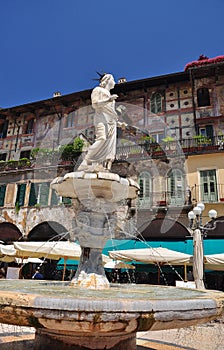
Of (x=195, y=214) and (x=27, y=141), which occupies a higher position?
(x=27, y=141)

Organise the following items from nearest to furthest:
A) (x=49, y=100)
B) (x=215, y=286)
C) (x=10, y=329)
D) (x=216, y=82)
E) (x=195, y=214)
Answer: (x=10, y=329)
(x=195, y=214)
(x=215, y=286)
(x=216, y=82)
(x=49, y=100)

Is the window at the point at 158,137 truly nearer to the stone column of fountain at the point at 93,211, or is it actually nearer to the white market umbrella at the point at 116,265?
the white market umbrella at the point at 116,265

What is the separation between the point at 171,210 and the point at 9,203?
11.7 metres

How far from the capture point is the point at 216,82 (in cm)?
2048

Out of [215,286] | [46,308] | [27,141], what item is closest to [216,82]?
[215,286]

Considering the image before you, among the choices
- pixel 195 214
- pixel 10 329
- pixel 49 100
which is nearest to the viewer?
pixel 10 329

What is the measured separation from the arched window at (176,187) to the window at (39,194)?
27.6ft

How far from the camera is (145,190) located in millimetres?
18531

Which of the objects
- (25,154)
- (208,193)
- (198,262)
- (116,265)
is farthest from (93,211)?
(25,154)

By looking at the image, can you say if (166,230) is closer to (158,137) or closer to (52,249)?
(158,137)

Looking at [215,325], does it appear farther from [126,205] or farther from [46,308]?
[126,205]

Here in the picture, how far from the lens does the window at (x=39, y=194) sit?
20.5 meters

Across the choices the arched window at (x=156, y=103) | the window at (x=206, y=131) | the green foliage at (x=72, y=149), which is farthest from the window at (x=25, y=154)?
the window at (x=206, y=131)

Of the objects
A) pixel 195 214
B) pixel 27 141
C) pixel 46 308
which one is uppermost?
pixel 27 141
